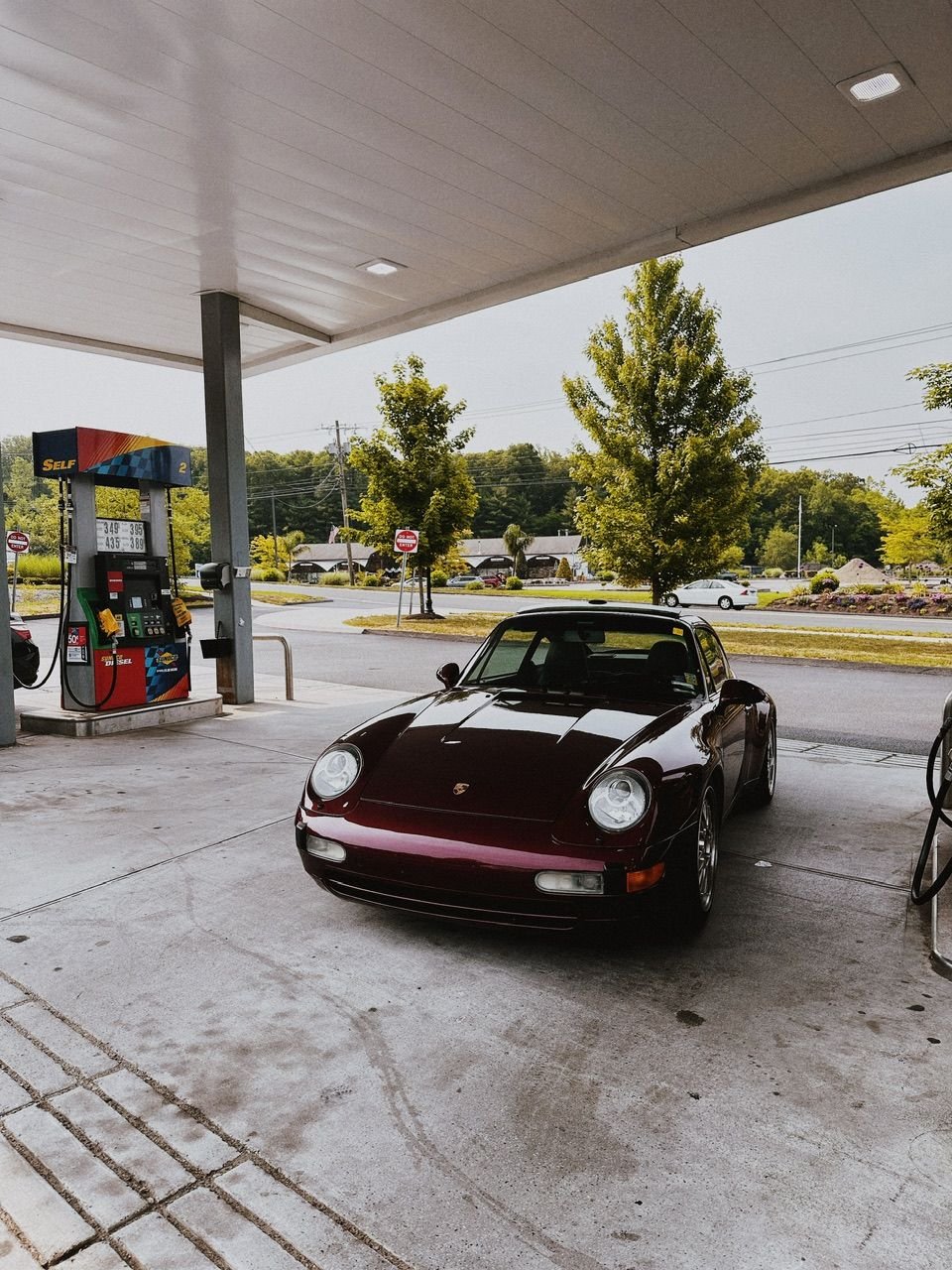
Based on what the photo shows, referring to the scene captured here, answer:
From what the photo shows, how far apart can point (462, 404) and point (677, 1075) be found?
71.2ft

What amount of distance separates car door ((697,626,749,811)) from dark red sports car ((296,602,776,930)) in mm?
18

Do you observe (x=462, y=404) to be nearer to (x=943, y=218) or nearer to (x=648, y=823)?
(x=648, y=823)

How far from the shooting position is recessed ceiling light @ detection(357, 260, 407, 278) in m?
7.74

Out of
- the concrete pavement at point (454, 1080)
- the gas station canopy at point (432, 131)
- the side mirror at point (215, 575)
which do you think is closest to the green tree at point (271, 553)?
the side mirror at point (215, 575)

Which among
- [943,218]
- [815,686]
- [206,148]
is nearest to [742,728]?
[206,148]

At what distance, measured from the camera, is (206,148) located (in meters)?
5.57

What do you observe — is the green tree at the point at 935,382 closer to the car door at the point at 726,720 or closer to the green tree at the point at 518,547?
the car door at the point at 726,720

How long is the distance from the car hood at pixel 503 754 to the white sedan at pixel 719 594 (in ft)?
91.7

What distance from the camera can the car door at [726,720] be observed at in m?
3.93

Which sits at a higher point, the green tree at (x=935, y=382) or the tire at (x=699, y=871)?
the green tree at (x=935, y=382)

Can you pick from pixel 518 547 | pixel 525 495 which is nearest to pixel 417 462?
pixel 518 547

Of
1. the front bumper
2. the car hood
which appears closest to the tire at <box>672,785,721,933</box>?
the front bumper

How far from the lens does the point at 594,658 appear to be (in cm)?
438

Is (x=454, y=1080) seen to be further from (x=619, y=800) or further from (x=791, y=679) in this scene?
(x=791, y=679)
